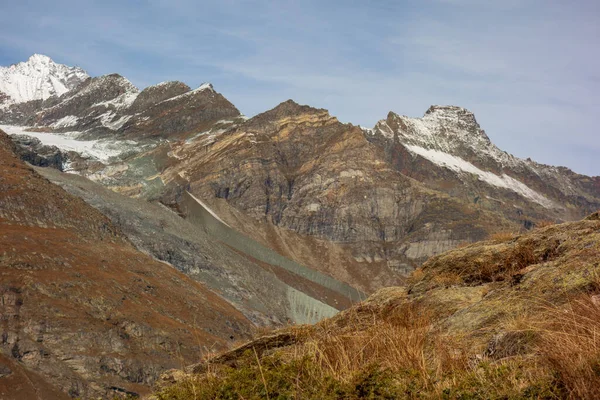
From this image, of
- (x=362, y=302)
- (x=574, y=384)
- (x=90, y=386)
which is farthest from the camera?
(x=90, y=386)

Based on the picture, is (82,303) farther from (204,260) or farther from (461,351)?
(461,351)

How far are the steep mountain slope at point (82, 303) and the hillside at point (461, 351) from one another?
2458 centimetres

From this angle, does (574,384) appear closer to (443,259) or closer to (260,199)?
(443,259)

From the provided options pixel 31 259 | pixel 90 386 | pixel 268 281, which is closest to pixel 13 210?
pixel 31 259

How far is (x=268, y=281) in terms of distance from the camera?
117 meters

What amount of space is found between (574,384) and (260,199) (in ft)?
635

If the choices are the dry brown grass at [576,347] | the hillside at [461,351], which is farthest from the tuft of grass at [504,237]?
the dry brown grass at [576,347]

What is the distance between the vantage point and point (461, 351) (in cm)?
576

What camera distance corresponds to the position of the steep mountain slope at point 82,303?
4562 centimetres

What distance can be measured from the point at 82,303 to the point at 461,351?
176 feet

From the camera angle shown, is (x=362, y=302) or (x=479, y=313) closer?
(x=479, y=313)

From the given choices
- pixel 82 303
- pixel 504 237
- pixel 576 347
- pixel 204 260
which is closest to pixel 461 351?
pixel 576 347

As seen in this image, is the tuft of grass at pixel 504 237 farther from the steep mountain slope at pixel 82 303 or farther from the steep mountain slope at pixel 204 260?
the steep mountain slope at pixel 204 260

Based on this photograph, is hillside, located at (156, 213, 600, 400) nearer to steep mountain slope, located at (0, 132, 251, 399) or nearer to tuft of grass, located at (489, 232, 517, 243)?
tuft of grass, located at (489, 232, 517, 243)
